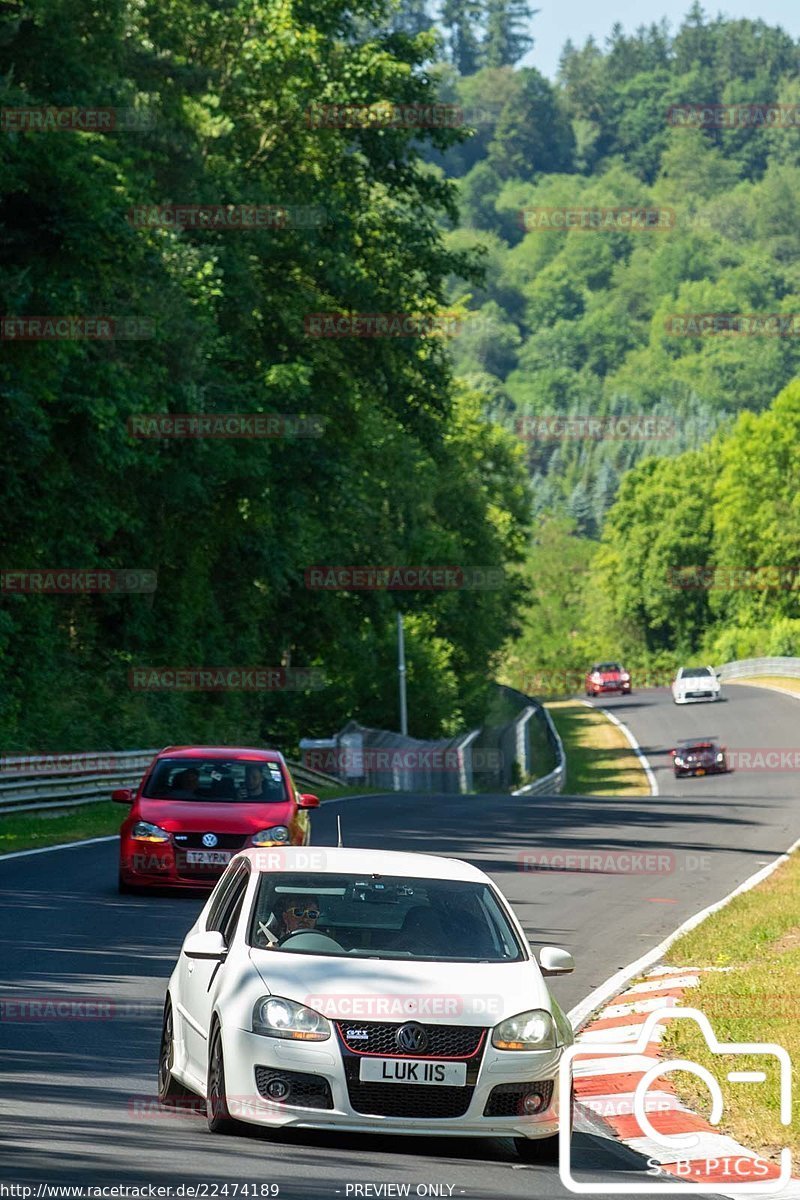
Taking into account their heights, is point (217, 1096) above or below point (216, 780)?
above

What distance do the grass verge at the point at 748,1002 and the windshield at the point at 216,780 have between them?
448cm

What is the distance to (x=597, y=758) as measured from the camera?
68312mm

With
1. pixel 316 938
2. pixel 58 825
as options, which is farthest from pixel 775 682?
pixel 316 938

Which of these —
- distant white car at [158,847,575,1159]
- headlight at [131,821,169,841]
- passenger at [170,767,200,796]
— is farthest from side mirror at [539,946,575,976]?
passenger at [170,767,200,796]

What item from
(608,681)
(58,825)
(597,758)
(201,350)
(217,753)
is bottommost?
(608,681)

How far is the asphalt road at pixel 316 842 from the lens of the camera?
813 cm

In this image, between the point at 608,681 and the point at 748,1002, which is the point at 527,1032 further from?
the point at 608,681

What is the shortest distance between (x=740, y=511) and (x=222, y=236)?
9523cm

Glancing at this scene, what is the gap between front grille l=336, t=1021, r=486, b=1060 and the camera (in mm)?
8477

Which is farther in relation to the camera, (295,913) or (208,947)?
(295,913)

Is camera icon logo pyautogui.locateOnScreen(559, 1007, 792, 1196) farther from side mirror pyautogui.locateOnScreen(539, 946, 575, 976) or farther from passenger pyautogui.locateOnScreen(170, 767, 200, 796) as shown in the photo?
passenger pyautogui.locateOnScreen(170, 767, 200, 796)

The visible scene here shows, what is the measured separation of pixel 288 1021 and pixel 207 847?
1047 cm

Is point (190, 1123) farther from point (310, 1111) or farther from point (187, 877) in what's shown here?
point (187, 877)

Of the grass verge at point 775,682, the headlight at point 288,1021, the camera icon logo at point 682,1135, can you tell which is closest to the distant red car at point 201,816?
the camera icon logo at point 682,1135
